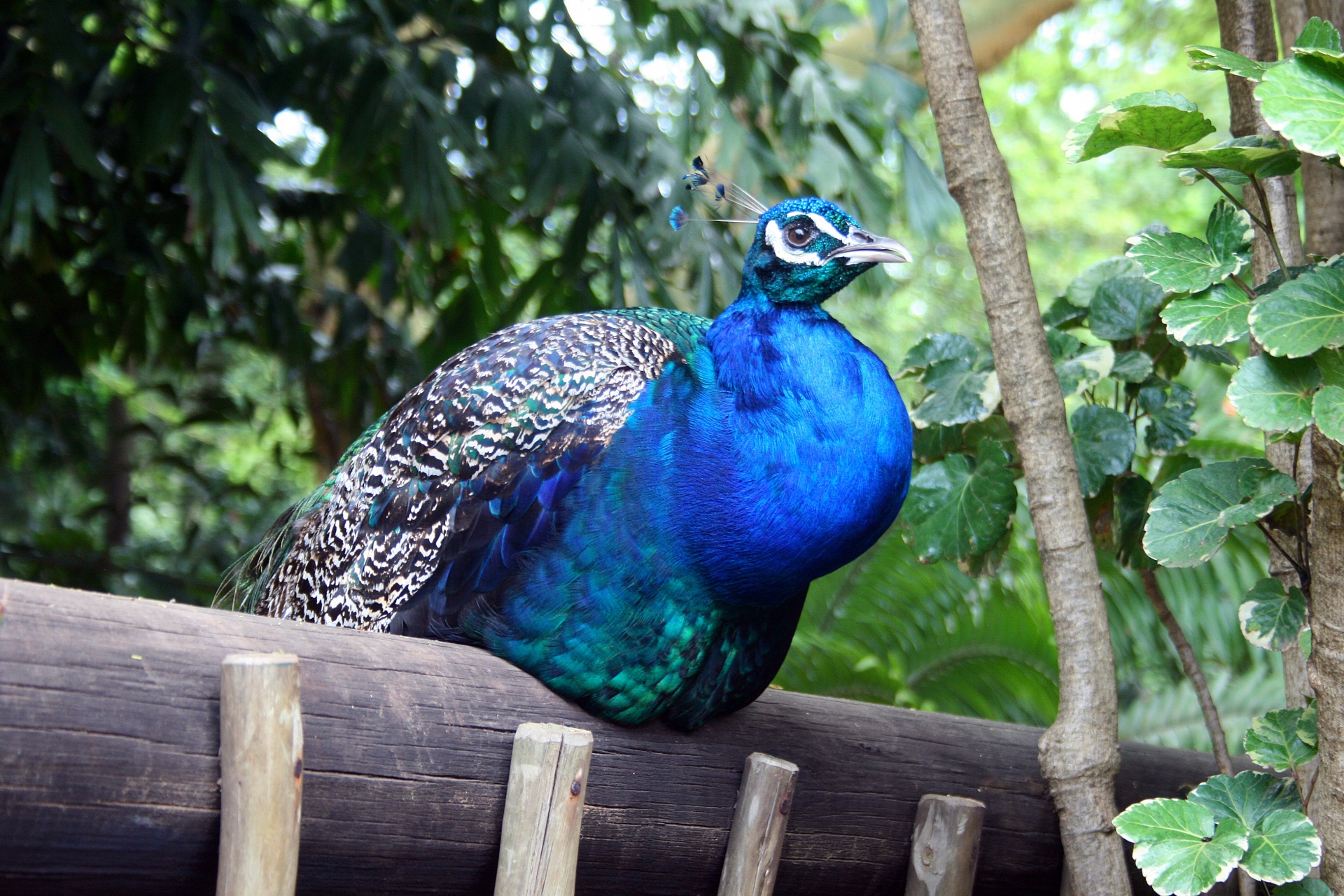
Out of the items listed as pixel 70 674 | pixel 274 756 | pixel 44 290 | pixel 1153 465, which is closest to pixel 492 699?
pixel 274 756

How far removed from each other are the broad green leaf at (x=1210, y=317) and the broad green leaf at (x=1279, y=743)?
0.49 meters

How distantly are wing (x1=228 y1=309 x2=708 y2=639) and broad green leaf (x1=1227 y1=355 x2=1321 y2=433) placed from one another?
2.55 feet

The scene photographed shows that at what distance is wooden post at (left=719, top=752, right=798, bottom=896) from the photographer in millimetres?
1578

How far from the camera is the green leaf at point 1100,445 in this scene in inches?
69.7

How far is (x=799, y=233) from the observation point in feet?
5.37

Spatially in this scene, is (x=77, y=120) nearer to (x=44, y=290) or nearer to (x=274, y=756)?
(x=44, y=290)

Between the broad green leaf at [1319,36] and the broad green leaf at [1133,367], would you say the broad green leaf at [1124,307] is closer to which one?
the broad green leaf at [1133,367]

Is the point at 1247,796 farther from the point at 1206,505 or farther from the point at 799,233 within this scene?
the point at 799,233

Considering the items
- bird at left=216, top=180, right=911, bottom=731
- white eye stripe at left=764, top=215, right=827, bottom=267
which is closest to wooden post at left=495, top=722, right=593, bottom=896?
bird at left=216, top=180, right=911, bottom=731

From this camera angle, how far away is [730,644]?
1.66m

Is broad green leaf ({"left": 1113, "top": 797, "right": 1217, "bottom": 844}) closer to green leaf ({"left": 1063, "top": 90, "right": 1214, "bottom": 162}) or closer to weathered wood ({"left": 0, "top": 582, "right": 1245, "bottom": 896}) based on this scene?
weathered wood ({"left": 0, "top": 582, "right": 1245, "bottom": 896})

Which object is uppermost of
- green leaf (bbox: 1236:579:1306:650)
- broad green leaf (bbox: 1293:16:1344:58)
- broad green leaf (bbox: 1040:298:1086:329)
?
broad green leaf (bbox: 1293:16:1344:58)

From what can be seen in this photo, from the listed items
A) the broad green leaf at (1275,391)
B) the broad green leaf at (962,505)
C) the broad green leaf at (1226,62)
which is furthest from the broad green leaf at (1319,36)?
the broad green leaf at (962,505)

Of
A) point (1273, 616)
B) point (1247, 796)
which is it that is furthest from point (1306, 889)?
point (1273, 616)
